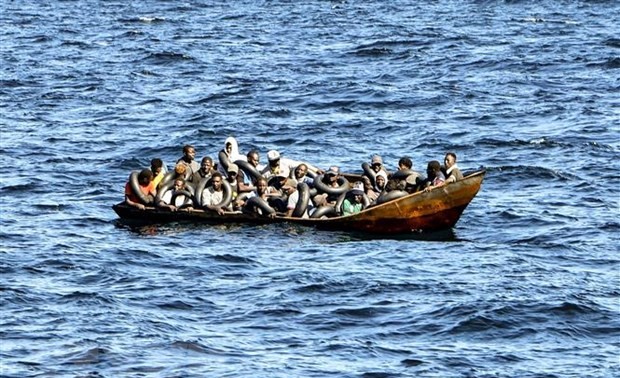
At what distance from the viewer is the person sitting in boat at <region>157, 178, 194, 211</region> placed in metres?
39.4

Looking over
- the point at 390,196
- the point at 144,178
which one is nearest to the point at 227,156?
the point at 144,178

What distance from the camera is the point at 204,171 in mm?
39938

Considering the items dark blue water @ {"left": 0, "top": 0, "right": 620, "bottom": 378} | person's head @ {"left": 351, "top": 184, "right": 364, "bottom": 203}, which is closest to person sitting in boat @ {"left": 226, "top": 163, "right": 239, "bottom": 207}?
dark blue water @ {"left": 0, "top": 0, "right": 620, "bottom": 378}

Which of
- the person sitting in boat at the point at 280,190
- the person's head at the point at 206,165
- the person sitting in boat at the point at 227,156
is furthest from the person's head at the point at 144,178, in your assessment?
the person sitting in boat at the point at 280,190

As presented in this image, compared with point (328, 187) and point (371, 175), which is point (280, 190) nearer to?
point (328, 187)

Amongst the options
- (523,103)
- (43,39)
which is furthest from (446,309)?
(43,39)

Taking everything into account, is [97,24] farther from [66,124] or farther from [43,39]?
[66,124]

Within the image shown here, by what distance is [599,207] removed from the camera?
41.9m

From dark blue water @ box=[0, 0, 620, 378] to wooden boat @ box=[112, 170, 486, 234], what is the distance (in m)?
0.28

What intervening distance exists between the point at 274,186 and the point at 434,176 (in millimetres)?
4212

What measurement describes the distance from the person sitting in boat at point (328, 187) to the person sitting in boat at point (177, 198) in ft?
10.3

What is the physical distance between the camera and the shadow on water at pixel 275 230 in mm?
38656

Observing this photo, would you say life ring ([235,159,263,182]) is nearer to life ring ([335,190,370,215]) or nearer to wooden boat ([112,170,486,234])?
wooden boat ([112,170,486,234])

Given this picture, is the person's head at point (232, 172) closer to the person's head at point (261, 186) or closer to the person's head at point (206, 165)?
the person's head at point (206, 165)
